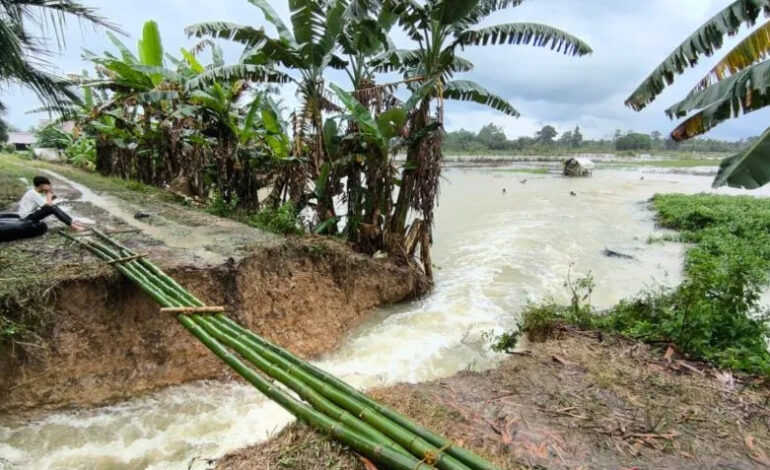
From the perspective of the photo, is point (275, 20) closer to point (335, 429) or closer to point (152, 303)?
point (152, 303)

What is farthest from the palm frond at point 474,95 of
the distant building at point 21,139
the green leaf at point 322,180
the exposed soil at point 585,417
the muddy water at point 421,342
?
the distant building at point 21,139

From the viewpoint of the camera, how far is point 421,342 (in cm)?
569

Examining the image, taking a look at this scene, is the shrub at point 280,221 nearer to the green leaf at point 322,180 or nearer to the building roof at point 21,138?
the green leaf at point 322,180

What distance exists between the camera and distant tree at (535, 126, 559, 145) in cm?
8256

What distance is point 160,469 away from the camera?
3.29m

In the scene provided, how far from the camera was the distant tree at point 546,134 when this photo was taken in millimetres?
82562

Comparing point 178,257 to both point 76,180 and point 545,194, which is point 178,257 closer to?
point 76,180

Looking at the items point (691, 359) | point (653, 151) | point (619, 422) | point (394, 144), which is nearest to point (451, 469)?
point (619, 422)

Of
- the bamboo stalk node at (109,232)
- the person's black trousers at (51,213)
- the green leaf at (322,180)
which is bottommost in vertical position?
the bamboo stalk node at (109,232)

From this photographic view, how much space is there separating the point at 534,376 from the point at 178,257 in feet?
13.7

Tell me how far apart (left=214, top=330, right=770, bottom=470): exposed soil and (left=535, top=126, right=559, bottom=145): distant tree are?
8658 cm

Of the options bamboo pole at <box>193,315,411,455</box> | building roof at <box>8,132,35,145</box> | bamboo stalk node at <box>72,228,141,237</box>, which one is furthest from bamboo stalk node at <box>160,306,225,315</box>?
building roof at <box>8,132,35,145</box>

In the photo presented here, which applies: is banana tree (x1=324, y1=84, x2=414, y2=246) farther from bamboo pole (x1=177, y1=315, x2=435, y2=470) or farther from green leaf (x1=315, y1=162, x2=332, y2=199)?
bamboo pole (x1=177, y1=315, x2=435, y2=470)

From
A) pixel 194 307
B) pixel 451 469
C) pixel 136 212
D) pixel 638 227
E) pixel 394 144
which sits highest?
pixel 394 144
